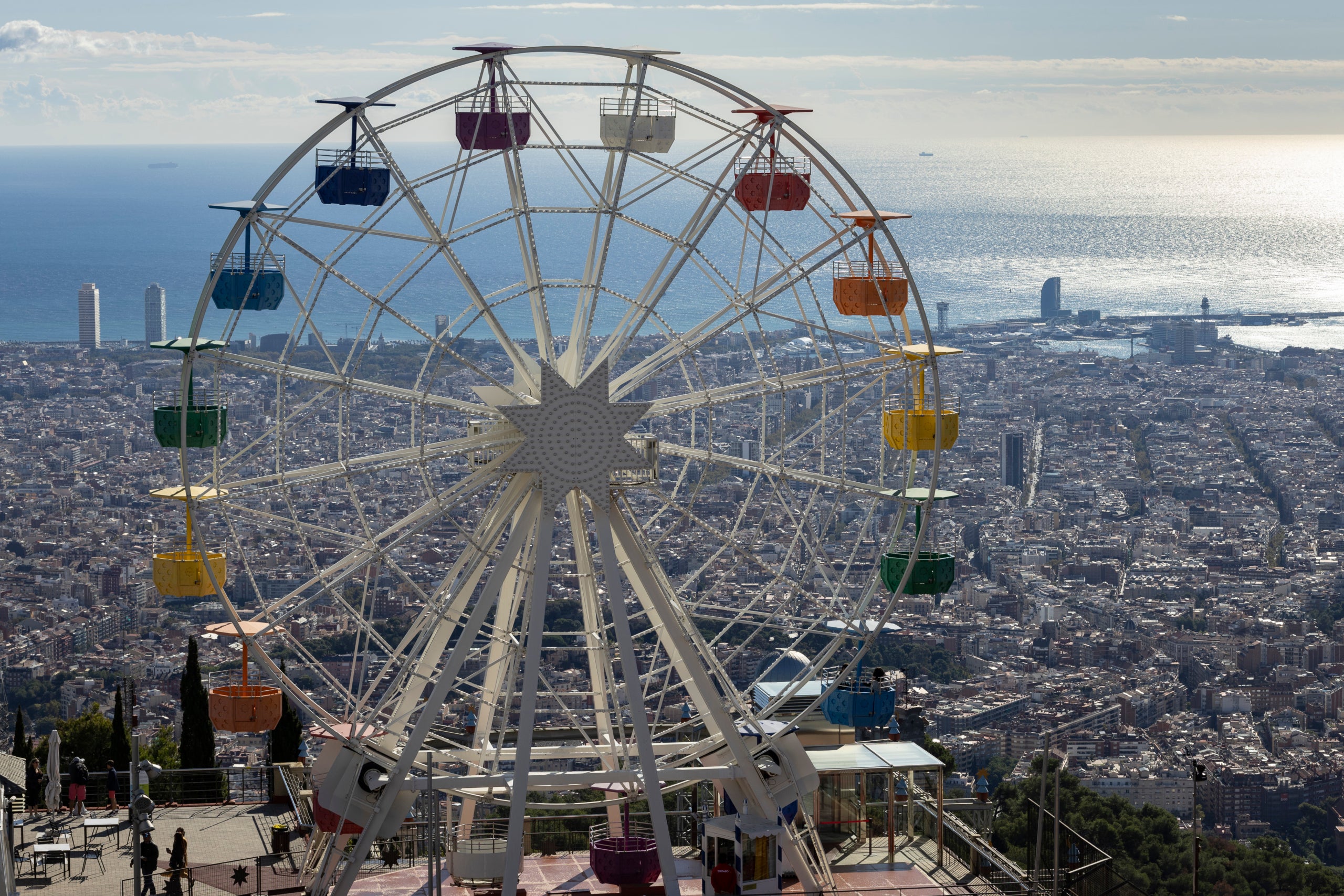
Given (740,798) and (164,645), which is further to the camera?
(164,645)

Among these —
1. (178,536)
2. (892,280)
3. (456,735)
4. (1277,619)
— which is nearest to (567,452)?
(892,280)

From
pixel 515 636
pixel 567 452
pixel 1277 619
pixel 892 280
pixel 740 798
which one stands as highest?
pixel 892 280

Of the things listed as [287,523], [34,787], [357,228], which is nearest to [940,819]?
[287,523]

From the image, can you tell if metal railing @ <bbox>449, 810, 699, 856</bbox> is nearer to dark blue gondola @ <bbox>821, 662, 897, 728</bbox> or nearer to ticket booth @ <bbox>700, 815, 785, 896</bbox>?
ticket booth @ <bbox>700, 815, 785, 896</bbox>

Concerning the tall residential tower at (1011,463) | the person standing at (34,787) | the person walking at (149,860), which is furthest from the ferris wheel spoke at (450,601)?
the tall residential tower at (1011,463)

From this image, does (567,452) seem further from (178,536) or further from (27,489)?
Answer: (27,489)

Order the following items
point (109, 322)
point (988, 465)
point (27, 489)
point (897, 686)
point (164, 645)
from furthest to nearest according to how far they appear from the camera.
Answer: point (109, 322)
point (988, 465)
point (27, 489)
point (164, 645)
point (897, 686)

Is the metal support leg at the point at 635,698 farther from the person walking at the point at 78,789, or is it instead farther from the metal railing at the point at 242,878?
the person walking at the point at 78,789
